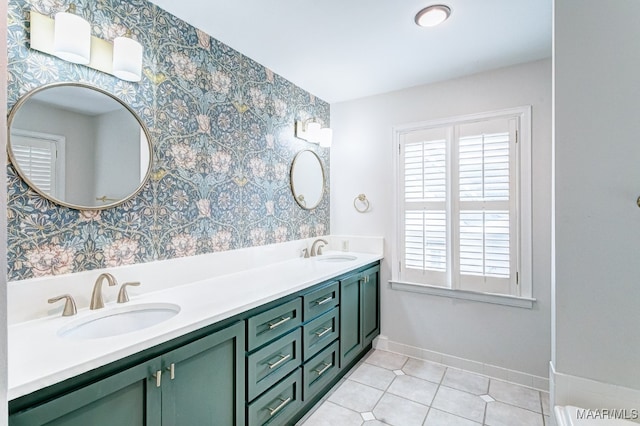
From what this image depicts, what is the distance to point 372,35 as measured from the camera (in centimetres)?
197

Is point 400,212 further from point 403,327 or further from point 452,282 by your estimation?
point 403,327

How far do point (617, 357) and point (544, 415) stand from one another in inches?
45.9

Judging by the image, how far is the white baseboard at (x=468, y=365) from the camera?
2.32 m

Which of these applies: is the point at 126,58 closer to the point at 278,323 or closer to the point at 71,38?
the point at 71,38

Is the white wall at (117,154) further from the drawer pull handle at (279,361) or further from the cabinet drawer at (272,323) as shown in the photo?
the drawer pull handle at (279,361)

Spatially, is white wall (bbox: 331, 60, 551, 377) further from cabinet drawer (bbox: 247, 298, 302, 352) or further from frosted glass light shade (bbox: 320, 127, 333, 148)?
cabinet drawer (bbox: 247, 298, 302, 352)

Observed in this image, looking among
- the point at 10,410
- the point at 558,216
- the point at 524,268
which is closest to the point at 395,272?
the point at 524,268

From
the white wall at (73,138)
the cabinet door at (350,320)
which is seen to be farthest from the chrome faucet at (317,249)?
the white wall at (73,138)

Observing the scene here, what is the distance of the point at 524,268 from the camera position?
234 centimetres

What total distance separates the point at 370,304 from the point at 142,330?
6.63ft

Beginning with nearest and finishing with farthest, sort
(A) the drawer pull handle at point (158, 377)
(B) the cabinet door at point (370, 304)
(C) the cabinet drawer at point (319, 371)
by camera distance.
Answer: (A) the drawer pull handle at point (158, 377) < (C) the cabinet drawer at point (319, 371) < (B) the cabinet door at point (370, 304)

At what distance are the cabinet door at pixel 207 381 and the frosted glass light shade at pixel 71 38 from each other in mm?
1309

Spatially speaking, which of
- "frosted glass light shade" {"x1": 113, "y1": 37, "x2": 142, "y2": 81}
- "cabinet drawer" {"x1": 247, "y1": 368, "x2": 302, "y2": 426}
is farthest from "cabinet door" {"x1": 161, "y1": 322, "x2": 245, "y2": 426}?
"frosted glass light shade" {"x1": 113, "y1": 37, "x2": 142, "y2": 81}

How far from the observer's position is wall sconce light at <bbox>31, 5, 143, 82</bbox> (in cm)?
127
